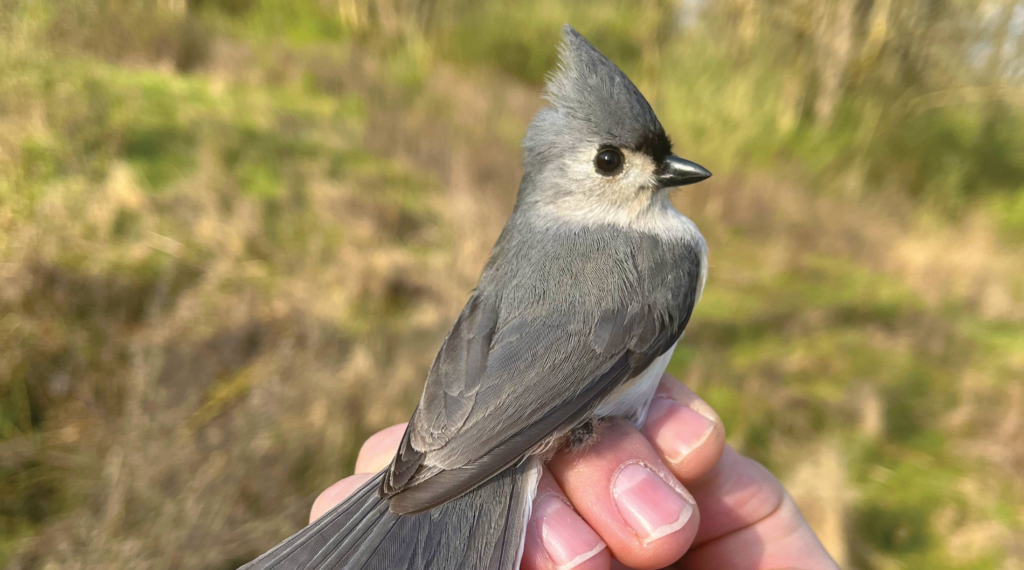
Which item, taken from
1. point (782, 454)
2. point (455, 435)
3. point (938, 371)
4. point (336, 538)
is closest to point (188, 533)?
point (336, 538)

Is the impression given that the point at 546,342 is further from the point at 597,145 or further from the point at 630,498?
the point at 597,145

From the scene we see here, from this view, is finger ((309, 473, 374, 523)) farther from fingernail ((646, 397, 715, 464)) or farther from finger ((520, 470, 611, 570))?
fingernail ((646, 397, 715, 464))

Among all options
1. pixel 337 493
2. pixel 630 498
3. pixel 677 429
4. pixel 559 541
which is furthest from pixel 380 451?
pixel 677 429

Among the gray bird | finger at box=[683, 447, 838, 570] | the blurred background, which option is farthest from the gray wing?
the blurred background

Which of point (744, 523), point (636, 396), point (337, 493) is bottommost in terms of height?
point (744, 523)

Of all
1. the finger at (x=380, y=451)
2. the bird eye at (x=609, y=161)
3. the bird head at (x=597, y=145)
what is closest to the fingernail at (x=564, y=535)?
the finger at (x=380, y=451)

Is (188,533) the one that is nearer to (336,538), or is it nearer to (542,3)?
(336,538)
